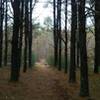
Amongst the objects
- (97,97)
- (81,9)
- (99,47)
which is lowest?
(97,97)

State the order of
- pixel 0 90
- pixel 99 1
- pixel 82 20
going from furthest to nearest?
pixel 99 1
pixel 0 90
pixel 82 20

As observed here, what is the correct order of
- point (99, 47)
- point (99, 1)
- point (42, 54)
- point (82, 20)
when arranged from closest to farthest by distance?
point (82, 20)
point (99, 1)
point (99, 47)
point (42, 54)

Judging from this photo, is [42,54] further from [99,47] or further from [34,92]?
[34,92]

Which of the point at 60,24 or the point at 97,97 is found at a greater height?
the point at 60,24

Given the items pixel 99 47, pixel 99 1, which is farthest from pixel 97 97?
pixel 99 47

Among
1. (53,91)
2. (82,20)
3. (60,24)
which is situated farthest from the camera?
(60,24)

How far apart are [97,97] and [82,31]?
309 cm

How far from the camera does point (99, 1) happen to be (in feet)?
65.2

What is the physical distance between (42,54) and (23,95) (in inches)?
3464

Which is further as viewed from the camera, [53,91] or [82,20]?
[53,91]

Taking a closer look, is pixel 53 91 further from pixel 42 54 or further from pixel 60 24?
pixel 42 54

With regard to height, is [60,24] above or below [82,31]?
above

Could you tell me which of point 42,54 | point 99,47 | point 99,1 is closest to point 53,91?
point 99,1

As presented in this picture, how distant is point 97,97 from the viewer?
42.2ft
